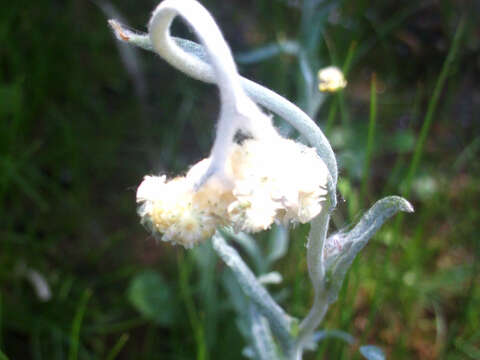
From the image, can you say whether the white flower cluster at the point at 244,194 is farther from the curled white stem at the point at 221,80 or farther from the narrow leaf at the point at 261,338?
the narrow leaf at the point at 261,338

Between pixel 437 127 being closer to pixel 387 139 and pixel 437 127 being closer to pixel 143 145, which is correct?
pixel 387 139

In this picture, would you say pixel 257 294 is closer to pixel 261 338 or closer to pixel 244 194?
pixel 261 338

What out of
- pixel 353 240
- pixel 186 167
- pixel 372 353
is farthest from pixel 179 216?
pixel 186 167

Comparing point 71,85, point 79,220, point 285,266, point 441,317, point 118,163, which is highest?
point 71,85

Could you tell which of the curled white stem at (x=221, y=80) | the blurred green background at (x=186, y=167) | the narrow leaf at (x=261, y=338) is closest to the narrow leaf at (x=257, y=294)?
the narrow leaf at (x=261, y=338)

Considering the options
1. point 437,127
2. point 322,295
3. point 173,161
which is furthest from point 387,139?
point 322,295

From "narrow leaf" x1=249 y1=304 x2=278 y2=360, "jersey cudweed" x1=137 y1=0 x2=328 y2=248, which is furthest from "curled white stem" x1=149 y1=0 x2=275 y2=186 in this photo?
"narrow leaf" x1=249 y1=304 x2=278 y2=360
